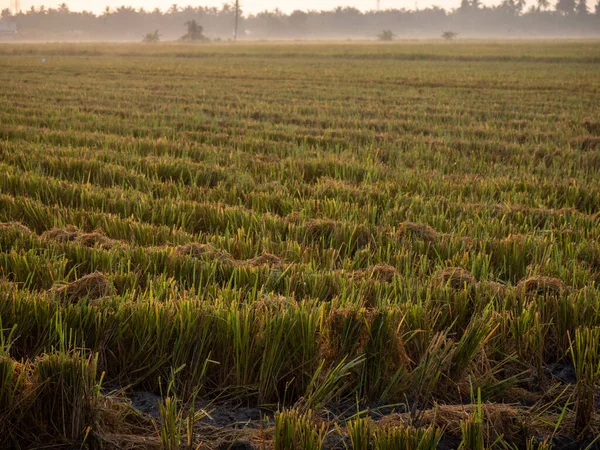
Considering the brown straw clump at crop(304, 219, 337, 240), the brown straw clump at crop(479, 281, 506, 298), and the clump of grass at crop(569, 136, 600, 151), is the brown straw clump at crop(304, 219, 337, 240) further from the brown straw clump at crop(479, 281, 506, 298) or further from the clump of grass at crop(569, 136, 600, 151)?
the clump of grass at crop(569, 136, 600, 151)

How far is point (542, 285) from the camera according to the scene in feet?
9.16

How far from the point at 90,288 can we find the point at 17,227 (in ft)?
4.63

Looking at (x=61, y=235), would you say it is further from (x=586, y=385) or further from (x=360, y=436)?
(x=586, y=385)

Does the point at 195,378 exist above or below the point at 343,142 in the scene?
below

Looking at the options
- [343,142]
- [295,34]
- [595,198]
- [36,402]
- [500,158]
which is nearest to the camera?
[36,402]

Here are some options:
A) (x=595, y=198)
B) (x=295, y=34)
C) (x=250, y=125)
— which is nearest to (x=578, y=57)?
(x=250, y=125)

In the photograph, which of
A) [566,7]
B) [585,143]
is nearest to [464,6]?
[566,7]

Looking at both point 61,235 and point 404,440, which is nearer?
point 404,440

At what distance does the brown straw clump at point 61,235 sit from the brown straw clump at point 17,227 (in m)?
0.12

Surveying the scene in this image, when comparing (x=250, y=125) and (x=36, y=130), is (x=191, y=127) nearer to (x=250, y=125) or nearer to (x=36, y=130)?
(x=250, y=125)

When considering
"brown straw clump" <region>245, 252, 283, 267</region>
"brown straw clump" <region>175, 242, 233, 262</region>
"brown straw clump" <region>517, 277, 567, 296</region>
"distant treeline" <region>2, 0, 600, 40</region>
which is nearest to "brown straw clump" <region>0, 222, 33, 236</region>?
"brown straw clump" <region>175, 242, 233, 262</region>

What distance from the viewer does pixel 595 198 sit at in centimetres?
492

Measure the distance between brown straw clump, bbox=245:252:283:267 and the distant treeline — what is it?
16828 cm

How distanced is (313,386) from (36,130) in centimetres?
767
